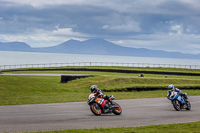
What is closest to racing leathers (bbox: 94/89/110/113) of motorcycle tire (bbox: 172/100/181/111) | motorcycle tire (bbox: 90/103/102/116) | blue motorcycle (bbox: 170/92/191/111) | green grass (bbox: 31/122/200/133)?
motorcycle tire (bbox: 90/103/102/116)

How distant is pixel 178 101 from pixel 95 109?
6.02 metres

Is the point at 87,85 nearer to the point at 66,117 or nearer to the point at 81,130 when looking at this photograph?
the point at 66,117

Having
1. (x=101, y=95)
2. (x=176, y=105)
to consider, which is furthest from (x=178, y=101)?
(x=101, y=95)

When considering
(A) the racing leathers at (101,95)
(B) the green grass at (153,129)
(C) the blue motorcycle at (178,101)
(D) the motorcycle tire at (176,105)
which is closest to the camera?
(B) the green grass at (153,129)

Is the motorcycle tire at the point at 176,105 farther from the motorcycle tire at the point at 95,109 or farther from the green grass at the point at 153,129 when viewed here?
the green grass at the point at 153,129

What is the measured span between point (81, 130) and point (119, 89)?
953 inches

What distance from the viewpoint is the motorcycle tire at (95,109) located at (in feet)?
55.8

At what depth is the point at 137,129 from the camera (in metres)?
12.8

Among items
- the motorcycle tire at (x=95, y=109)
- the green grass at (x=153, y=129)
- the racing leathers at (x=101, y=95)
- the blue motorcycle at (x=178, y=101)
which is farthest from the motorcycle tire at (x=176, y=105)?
the green grass at (x=153, y=129)

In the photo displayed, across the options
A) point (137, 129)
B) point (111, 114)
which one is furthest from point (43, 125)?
point (111, 114)

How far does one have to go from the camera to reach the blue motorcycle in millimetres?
19906

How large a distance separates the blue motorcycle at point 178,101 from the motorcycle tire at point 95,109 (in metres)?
5.24

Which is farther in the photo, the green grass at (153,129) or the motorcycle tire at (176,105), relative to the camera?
the motorcycle tire at (176,105)

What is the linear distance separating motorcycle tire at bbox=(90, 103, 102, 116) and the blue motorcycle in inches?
Result: 206
